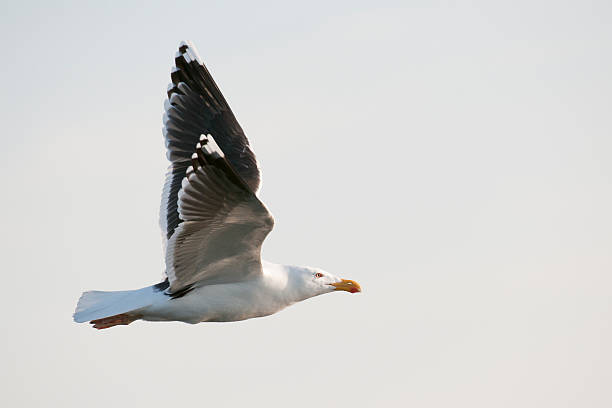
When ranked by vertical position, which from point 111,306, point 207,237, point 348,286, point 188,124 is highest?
point 188,124

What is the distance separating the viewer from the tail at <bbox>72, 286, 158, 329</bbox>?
9352 mm

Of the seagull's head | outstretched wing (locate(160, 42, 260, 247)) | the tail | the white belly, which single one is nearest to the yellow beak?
→ the seagull's head

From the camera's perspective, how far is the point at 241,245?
9.03m

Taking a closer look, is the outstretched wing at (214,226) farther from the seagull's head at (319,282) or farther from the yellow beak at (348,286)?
the yellow beak at (348,286)

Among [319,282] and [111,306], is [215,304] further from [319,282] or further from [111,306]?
[319,282]

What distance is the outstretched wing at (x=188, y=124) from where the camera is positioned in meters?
10.4

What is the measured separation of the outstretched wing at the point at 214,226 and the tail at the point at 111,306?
0.38 metres

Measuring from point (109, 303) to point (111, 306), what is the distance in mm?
119

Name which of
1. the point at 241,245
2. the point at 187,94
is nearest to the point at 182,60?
the point at 187,94

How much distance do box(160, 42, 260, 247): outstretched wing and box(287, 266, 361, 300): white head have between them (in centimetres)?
116

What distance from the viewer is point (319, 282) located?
34.0 feet

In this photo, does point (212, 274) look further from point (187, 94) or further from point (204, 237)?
point (187, 94)

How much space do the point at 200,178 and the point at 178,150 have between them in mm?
2821

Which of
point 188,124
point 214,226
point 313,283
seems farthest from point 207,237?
point 188,124
